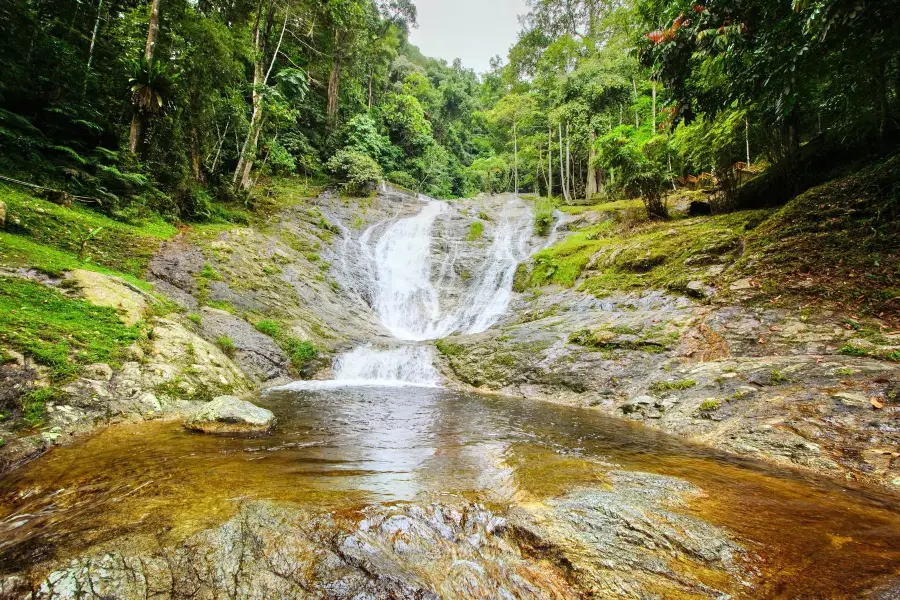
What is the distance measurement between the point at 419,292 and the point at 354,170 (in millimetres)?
11154

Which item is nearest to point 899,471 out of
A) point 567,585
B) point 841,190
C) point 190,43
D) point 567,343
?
point 567,585

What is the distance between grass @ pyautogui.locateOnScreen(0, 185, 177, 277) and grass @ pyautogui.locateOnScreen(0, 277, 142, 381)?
143 centimetres

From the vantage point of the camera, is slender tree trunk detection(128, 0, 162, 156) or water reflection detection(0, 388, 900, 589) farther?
slender tree trunk detection(128, 0, 162, 156)

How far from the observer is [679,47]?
6.46 metres

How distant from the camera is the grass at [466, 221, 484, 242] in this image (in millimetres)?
18375

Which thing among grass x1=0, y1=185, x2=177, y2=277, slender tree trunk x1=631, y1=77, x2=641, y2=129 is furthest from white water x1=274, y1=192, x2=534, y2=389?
slender tree trunk x1=631, y1=77, x2=641, y2=129

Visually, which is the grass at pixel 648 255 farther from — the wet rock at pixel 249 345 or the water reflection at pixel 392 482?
the wet rock at pixel 249 345

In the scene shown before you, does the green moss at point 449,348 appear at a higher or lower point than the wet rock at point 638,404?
higher

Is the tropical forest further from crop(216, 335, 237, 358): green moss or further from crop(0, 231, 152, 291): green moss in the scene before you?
crop(216, 335, 237, 358): green moss

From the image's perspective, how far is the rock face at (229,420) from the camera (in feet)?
14.2

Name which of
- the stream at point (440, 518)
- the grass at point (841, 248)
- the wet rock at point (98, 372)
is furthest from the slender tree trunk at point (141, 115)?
the grass at point (841, 248)

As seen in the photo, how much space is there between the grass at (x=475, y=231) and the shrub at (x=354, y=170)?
23.9 ft

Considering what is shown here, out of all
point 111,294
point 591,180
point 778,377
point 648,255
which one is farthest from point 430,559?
point 591,180

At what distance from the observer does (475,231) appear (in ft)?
62.3
